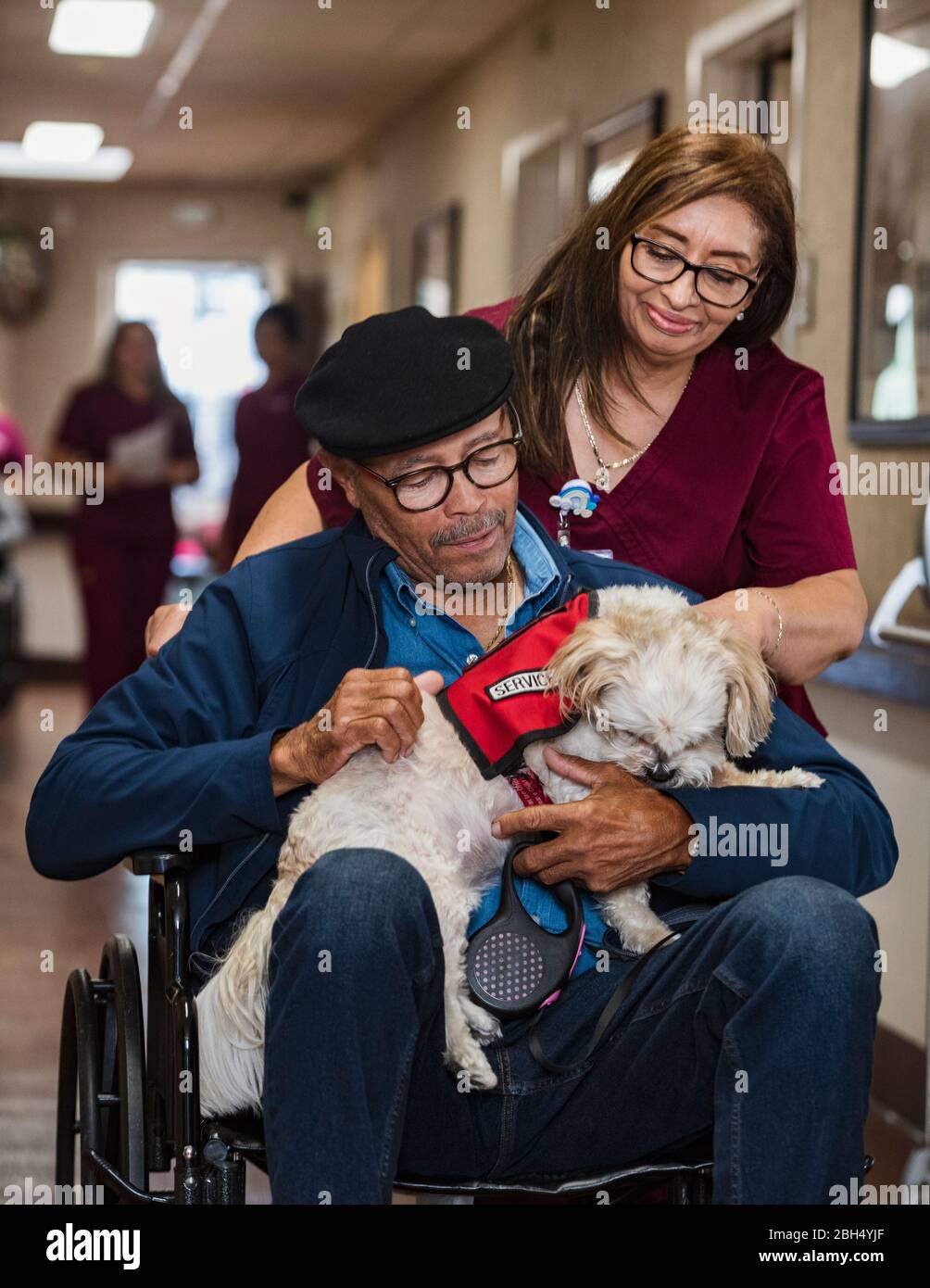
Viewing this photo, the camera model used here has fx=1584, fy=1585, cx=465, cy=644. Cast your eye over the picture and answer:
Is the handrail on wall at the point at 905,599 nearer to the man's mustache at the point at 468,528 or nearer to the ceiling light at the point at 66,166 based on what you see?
the man's mustache at the point at 468,528

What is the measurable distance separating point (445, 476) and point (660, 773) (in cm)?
42

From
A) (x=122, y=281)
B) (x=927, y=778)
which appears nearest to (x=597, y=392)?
(x=927, y=778)

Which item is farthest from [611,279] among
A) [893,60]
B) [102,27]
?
[102,27]

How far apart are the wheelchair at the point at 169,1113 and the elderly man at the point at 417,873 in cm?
4

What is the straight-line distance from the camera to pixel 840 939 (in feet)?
4.92

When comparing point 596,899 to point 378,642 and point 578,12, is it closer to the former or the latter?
point 378,642

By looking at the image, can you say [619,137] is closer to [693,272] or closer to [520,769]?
[693,272]

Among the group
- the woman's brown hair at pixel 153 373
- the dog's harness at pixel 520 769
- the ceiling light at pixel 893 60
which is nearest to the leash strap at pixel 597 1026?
the dog's harness at pixel 520 769

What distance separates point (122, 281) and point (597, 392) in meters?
11.1

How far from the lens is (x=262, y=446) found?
22.4ft

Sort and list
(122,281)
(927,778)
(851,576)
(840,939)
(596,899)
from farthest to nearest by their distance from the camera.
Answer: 1. (122,281)
2. (927,778)
3. (851,576)
4. (596,899)
5. (840,939)

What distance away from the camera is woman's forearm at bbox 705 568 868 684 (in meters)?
1.94

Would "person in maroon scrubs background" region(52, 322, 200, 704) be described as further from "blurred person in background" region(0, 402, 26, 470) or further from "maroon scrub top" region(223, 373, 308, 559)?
"blurred person in background" region(0, 402, 26, 470)

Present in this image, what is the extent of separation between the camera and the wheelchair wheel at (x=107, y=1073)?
A: 66.4 inches
